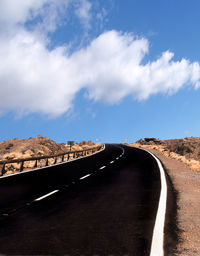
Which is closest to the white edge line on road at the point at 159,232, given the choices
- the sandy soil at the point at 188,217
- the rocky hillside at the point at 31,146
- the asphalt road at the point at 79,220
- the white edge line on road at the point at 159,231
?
the white edge line on road at the point at 159,231

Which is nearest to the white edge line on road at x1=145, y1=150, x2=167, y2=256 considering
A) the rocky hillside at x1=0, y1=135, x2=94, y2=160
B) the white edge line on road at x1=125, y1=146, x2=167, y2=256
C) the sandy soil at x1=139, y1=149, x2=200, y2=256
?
the white edge line on road at x1=125, y1=146, x2=167, y2=256

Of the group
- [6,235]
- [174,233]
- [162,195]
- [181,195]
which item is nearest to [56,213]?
[6,235]

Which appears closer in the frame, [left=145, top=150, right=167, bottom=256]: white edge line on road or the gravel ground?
[left=145, top=150, right=167, bottom=256]: white edge line on road

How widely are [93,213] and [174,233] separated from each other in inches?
Answer: 89.2

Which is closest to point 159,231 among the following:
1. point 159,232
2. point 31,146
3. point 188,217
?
point 159,232

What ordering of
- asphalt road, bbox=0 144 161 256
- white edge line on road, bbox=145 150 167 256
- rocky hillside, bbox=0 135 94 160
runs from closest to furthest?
white edge line on road, bbox=145 150 167 256
asphalt road, bbox=0 144 161 256
rocky hillside, bbox=0 135 94 160

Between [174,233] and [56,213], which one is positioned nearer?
[174,233]

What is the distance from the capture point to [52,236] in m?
5.82

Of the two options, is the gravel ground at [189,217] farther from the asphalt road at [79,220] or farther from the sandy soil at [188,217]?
the asphalt road at [79,220]

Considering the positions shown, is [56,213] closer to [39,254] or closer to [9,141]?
[39,254]

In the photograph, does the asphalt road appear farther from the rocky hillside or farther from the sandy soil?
the rocky hillside

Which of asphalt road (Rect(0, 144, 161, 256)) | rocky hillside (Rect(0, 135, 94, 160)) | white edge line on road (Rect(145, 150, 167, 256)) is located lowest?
asphalt road (Rect(0, 144, 161, 256))

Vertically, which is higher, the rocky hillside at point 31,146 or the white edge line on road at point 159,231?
the rocky hillside at point 31,146

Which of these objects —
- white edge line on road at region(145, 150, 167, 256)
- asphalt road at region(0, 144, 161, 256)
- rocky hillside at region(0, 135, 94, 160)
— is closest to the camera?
white edge line on road at region(145, 150, 167, 256)
